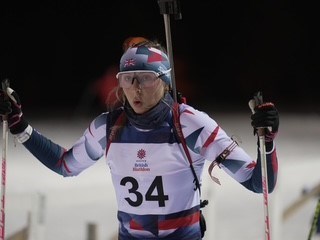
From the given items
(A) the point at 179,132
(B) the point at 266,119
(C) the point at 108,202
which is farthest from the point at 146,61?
(C) the point at 108,202

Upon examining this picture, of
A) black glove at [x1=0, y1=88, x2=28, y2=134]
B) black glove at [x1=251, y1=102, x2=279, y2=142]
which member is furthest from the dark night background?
black glove at [x1=251, y1=102, x2=279, y2=142]

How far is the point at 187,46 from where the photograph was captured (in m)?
17.2

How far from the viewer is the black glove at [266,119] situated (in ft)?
8.05

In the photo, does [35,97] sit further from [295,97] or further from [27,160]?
[27,160]

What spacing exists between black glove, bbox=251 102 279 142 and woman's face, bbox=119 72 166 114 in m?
0.39

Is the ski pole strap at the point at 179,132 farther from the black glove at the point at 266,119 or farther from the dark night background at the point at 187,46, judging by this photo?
the dark night background at the point at 187,46

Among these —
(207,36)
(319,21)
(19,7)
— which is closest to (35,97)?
(19,7)

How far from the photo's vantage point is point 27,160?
7.59 m

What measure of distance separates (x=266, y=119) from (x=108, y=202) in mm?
3145

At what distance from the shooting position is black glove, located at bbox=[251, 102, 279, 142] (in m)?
2.45

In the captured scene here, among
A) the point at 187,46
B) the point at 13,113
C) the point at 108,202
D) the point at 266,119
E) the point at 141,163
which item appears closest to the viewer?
the point at 266,119

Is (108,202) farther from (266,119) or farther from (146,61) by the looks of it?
(266,119)

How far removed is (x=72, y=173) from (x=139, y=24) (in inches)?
547

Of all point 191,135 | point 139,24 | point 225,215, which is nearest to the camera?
point 191,135
